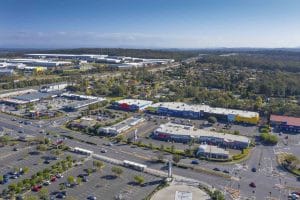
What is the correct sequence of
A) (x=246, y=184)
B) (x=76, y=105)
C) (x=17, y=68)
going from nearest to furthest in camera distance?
(x=246, y=184) → (x=76, y=105) → (x=17, y=68)

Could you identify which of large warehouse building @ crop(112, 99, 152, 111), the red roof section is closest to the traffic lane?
large warehouse building @ crop(112, 99, 152, 111)

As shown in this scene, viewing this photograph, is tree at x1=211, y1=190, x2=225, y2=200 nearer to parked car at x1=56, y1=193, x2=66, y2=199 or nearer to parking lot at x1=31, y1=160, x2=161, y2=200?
parking lot at x1=31, y1=160, x2=161, y2=200

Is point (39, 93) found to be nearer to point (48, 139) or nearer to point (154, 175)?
point (48, 139)

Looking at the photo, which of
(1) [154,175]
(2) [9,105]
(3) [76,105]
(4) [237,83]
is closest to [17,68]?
(2) [9,105]

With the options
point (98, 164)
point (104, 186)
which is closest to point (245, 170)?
point (104, 186)

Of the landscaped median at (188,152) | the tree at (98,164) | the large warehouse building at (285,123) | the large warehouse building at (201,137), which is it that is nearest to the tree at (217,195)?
the landscaped median at (188,152)

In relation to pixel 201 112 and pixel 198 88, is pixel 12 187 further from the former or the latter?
pixel 198 88
